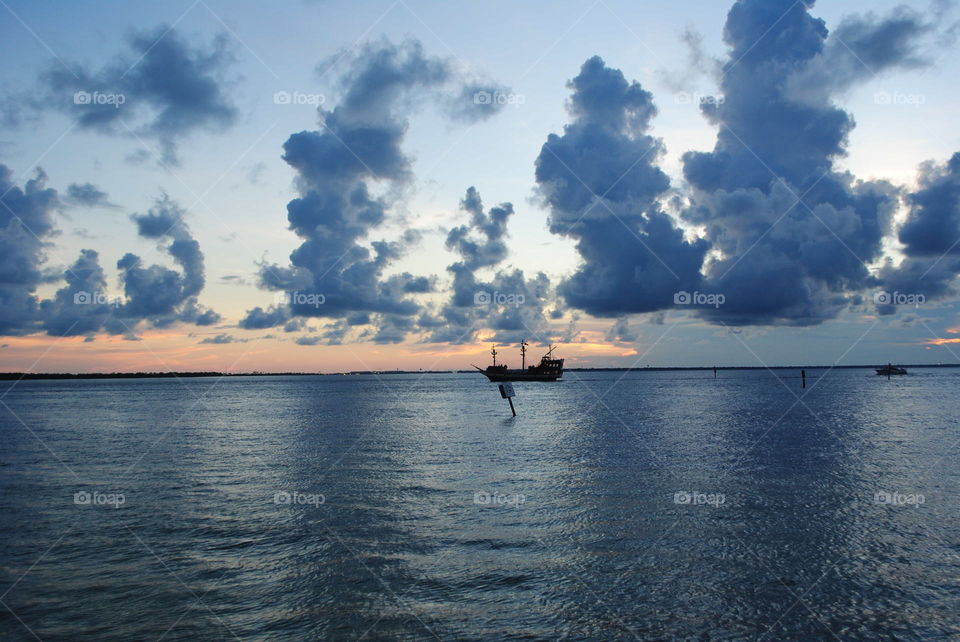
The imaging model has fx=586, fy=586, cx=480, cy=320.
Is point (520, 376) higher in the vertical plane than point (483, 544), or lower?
lower

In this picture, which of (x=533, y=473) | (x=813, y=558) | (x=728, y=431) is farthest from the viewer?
(x=728, y=431)

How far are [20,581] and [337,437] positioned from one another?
2938 centimetres

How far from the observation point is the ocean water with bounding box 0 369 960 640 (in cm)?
1166

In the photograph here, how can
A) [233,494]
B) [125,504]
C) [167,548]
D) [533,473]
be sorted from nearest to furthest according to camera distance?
[167,548], [125,504], [233,494], [533,473]

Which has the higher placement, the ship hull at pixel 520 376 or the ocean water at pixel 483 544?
the ocean water at pixel 483 544

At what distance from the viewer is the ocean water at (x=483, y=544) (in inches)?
459

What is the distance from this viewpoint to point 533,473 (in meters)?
27.5

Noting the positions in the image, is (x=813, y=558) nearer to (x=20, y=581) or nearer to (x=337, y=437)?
(x=20, y=581)

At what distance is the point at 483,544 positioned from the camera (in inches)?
640

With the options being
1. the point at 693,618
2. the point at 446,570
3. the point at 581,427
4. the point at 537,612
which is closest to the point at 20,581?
the point at 446,570

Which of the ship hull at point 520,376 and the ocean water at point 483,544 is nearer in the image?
the ocean water at point 483,544

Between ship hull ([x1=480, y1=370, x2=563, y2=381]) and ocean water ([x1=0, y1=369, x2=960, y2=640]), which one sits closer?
ocean water ([x1=0, y1=369, x2=960, y2=640])

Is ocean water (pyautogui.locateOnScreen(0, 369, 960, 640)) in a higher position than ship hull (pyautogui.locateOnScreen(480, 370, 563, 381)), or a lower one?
higher

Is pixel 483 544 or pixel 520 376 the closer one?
pixel 483 544
